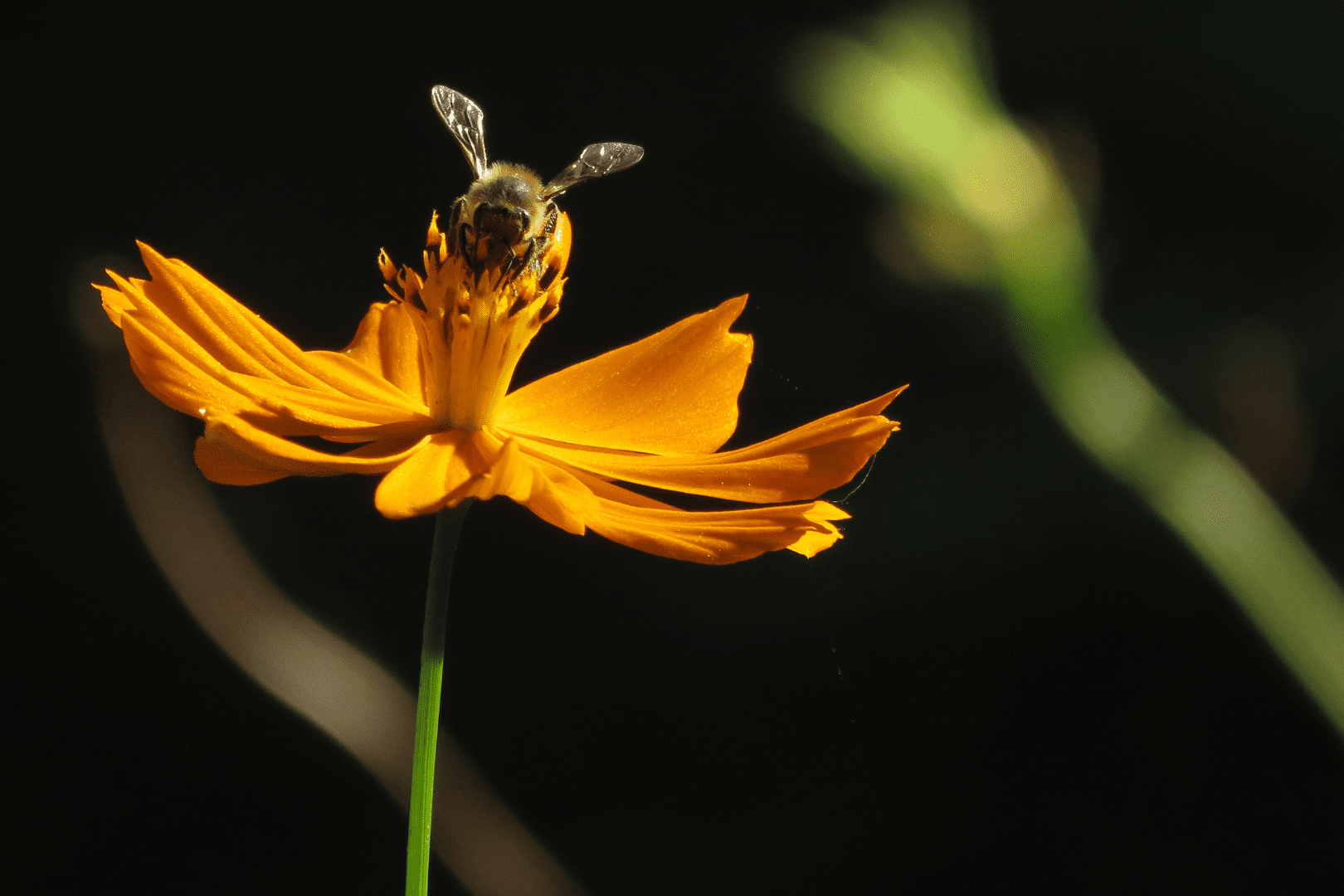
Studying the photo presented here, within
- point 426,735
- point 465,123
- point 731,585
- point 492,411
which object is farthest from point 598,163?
point 731,585

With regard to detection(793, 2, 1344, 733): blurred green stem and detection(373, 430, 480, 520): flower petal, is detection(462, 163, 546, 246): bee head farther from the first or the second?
detection(793, 2, 1344, 733): blurred green stem

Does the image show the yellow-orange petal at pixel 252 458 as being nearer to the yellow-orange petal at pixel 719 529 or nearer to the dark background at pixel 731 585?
the yellow-orange petal at pixel 719 529

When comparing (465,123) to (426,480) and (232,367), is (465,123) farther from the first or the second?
(426,480)

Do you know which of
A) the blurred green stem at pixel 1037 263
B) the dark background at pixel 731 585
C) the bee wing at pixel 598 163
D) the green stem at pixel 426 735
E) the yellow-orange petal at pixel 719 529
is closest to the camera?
the green stem at pixel 426 735

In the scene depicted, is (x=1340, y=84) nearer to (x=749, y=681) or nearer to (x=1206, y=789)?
(x=1206, y=789)

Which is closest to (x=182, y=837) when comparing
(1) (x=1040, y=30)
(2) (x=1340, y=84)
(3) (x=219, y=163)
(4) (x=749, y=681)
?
(4) (x=749, y=681)


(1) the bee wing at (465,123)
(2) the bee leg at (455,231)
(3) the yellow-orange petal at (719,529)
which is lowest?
(3) the yellow-orange petal at (719,529)

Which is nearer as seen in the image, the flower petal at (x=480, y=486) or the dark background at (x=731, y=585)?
the flower petal at (x=480, y=486)

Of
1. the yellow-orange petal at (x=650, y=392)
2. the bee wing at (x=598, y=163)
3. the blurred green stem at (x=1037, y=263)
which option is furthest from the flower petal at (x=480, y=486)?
the blurred green stem at (x=1037, y=263)
